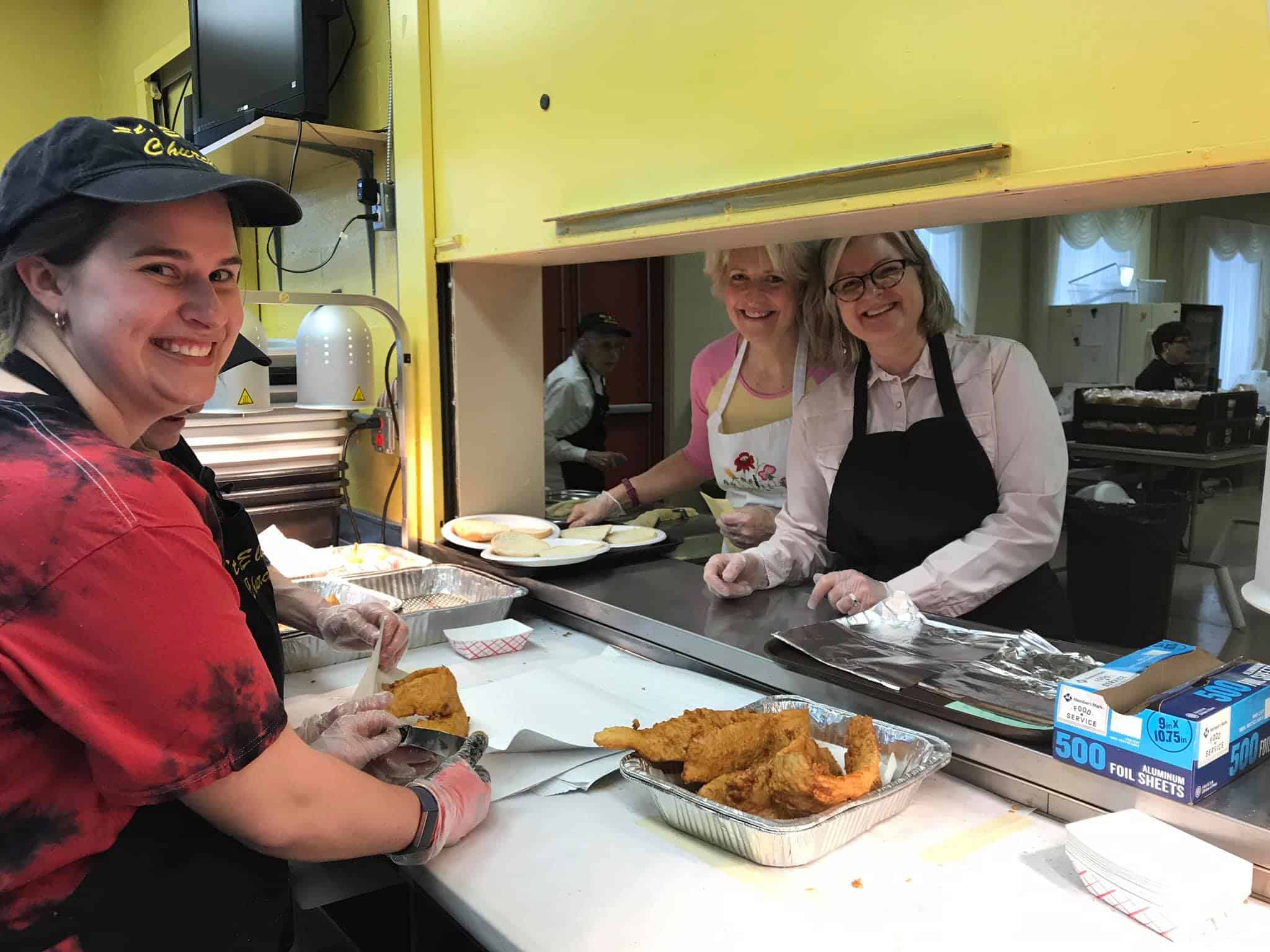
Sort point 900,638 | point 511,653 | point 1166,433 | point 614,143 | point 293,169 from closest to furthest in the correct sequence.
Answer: point 900,638 → point 614,143 → point 511,653 → point 293,169 → point 1166,433

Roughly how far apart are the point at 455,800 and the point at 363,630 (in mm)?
605

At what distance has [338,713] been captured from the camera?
1377mm

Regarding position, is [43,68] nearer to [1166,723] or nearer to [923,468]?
[923,468]

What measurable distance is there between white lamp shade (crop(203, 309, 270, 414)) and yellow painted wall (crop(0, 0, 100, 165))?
3.03m

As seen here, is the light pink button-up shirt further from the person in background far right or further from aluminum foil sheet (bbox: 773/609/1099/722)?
the person in background far right

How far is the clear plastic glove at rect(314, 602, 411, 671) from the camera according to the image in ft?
5.42

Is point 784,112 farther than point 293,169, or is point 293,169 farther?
point 293,169

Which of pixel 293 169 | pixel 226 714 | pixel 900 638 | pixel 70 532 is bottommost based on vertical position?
pixel 900 638

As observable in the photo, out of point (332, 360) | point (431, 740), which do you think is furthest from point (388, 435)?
point (431, 740)

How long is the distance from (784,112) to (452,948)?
1382 mm

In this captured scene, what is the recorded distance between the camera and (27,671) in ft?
2.58

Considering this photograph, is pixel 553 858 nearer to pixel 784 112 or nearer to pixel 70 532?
pixel 70 532

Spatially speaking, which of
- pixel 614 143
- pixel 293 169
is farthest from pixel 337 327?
pixel 293 169

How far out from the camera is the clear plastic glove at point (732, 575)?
6.24ft
